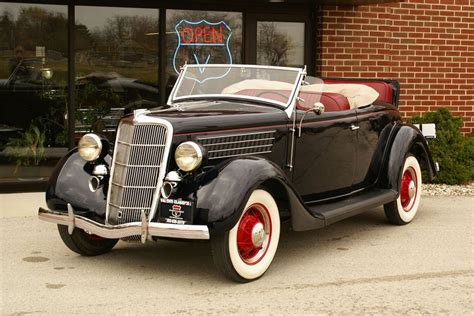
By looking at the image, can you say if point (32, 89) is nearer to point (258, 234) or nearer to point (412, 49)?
point (258, 234)

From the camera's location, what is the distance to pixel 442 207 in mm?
8570

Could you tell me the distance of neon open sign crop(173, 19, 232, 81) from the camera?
33.1ft

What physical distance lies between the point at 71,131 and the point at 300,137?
4.23 m

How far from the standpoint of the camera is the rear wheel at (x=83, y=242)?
5.94m

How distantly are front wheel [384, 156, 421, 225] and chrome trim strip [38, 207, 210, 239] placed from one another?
10.1 feet

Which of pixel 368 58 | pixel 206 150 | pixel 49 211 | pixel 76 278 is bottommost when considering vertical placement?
pixel 76 278

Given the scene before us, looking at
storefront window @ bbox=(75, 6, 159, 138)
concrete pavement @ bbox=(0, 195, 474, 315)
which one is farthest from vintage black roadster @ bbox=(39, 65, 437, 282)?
storefront window @ bbox=(75, 6, 159, 138)

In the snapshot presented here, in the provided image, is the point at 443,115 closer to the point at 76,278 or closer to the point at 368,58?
the point at 368,58

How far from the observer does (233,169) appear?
528 centimetres

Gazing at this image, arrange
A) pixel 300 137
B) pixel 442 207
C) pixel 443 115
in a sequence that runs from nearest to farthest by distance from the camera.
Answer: pixel 300 137
pixel 442 207
pixel 443 115

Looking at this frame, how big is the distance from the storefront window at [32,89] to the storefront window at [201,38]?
4.82 ft

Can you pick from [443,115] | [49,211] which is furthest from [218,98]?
[443,115]

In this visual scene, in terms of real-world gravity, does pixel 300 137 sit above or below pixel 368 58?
below

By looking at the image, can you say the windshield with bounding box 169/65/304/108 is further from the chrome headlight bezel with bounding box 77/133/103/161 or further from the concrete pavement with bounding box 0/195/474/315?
the concrete pavement with bounding box 0/195/474/315
